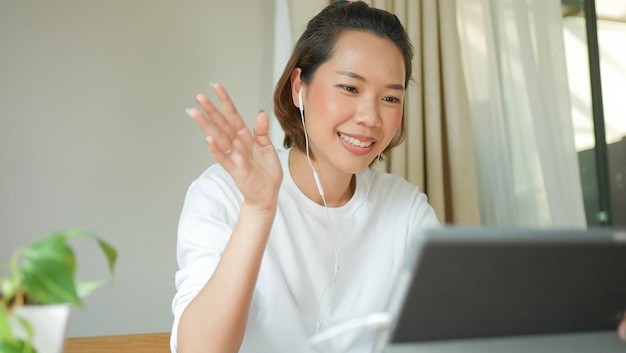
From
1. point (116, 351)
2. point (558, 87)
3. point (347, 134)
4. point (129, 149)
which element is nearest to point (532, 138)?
point (558, 87)

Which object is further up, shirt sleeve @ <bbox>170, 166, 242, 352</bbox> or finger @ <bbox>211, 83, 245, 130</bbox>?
finger @ <bbox>211, 83, 245, 130</bbox>

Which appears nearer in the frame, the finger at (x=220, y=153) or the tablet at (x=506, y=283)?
the tablet at (x=506, y=283)

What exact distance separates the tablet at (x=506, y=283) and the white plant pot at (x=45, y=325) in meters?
0.29

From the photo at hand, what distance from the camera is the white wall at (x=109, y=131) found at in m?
1.85

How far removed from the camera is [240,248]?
997mm

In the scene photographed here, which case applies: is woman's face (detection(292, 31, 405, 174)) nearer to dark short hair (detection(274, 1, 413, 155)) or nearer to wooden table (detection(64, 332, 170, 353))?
dark short hair (detection(274, 1, 413, 155))

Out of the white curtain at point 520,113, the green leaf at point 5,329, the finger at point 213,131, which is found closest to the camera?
the green leaf at point 5,329

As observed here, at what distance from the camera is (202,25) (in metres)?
2.09

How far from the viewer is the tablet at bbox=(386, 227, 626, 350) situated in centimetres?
54

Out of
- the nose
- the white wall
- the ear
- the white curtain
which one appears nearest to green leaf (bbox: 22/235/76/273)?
the nose

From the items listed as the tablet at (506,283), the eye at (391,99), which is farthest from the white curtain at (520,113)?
the tablet at (506,283)

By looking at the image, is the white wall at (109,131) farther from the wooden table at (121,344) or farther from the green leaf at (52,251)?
the green leaf at (52,251)

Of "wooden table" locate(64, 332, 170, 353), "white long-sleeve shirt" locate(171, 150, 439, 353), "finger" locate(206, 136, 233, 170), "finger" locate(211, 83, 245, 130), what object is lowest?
"wooden table" locate(64, 332, 170, 353)

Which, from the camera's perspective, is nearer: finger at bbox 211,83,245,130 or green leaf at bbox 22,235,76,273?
green leaf at bbox 22,235,76,273
